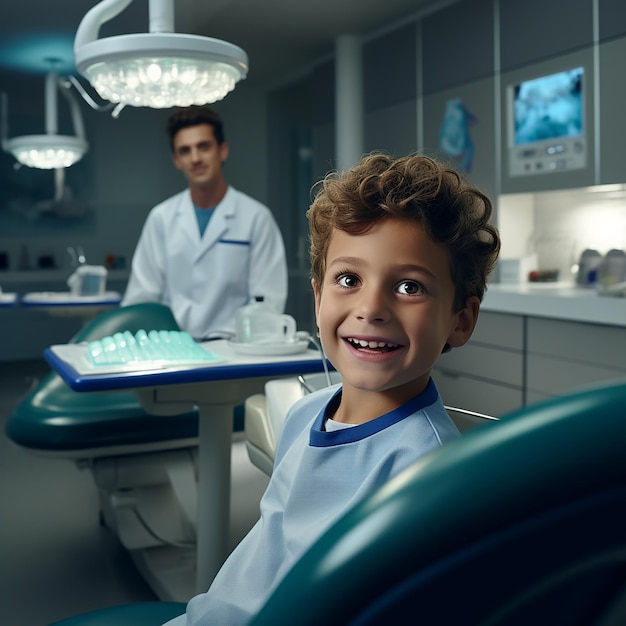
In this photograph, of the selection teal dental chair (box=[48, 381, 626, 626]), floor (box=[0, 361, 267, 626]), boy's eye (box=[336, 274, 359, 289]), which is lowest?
floor (box=[0, 361, 267, 626])

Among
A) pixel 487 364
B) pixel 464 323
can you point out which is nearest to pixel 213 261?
pixel 487 364

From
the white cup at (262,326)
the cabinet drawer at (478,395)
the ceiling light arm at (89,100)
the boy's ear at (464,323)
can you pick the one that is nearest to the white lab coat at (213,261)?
the ceiling light arm at (89,100)

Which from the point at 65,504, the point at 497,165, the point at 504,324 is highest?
the point at 497,165

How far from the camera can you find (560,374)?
3.28 meters

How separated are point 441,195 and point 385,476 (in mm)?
297

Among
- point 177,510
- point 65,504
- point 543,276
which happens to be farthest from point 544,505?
point 543,276

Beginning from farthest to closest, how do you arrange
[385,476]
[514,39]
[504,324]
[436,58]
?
[436,58] < [514,39] < [504,324] < [385,476]

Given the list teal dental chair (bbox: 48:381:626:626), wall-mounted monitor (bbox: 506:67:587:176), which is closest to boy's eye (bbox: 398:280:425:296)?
teal dental chair (bbox: 48:381:626:626)

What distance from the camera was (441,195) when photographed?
819 millimetres

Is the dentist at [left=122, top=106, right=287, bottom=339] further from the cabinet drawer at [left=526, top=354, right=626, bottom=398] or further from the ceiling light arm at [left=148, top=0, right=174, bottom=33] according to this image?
the cabinet drawer at [left=526, top=354, right=626, bottom=398]

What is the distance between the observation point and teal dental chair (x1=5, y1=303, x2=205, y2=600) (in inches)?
90.0

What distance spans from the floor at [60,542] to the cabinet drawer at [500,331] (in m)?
1.37

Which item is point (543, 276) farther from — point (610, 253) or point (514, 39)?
point (514, 39)

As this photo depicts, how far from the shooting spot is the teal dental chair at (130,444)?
2.29 m
